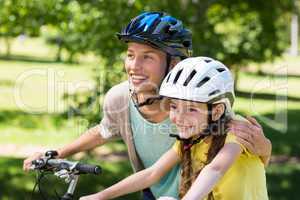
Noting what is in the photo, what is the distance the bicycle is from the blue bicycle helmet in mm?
740

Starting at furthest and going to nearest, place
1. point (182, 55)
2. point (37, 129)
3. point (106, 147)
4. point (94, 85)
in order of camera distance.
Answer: point (37, 129) < point (106, 147) < point (94, 85) < point (182, 55)

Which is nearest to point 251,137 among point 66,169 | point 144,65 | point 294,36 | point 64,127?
point 144,65

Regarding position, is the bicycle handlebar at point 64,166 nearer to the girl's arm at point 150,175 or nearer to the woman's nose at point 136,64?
the girl's arm at point 150,175

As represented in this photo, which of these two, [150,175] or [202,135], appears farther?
[150,175]

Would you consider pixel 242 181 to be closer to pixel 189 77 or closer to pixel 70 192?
pixel 189 77

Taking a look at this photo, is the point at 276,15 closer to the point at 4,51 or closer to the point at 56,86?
the point at 56,86

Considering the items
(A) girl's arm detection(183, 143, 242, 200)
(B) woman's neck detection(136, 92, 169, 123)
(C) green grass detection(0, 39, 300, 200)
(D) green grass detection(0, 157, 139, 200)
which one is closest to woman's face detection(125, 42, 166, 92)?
(B) woman's neck detection(136, 92, 169, 123)

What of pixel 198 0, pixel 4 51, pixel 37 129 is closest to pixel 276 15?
pixel 198 0

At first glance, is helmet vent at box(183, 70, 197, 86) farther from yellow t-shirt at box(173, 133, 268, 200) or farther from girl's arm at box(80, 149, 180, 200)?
girl's arm at box(80, 149, 180, 200)

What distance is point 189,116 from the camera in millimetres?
3031

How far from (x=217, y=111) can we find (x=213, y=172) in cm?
32

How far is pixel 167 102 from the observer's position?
356 centimetres

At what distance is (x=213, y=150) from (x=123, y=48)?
6873 mm

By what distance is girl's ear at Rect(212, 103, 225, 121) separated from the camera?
307 cm
